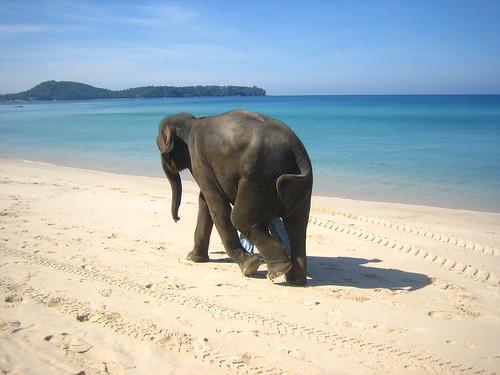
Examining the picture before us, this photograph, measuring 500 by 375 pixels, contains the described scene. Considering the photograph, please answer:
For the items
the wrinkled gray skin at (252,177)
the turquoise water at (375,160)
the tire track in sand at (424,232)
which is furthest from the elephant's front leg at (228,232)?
the turquoise water at (375,160)

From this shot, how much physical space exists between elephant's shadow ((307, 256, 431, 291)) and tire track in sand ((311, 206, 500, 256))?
176 centimetres

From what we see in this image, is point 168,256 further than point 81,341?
Yes

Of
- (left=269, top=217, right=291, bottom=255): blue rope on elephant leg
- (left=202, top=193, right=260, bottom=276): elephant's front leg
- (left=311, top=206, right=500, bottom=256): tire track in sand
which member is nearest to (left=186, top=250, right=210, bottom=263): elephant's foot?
(left=202, top=193, right=260, bottom=276): elephant's front leg

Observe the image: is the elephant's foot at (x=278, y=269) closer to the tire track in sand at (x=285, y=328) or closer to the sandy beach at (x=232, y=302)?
the sandy beach at (x=232, y=302)

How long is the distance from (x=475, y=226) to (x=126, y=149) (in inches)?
761

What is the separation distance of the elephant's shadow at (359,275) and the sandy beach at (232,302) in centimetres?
3

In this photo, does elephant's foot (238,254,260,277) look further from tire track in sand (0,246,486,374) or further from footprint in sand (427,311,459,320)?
footprint in sand (427,311,459,320)

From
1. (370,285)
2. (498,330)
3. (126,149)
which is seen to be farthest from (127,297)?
(126,149)

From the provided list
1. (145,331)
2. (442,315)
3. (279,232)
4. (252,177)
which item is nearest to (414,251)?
(279,232)

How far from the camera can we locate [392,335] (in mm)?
4379

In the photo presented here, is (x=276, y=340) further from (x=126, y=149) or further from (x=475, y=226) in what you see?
(x=126, y=149)

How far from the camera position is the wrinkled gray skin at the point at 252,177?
16.9 feet

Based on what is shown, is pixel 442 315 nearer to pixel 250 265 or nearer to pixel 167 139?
pixel 250 265

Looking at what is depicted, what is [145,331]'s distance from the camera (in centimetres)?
426
